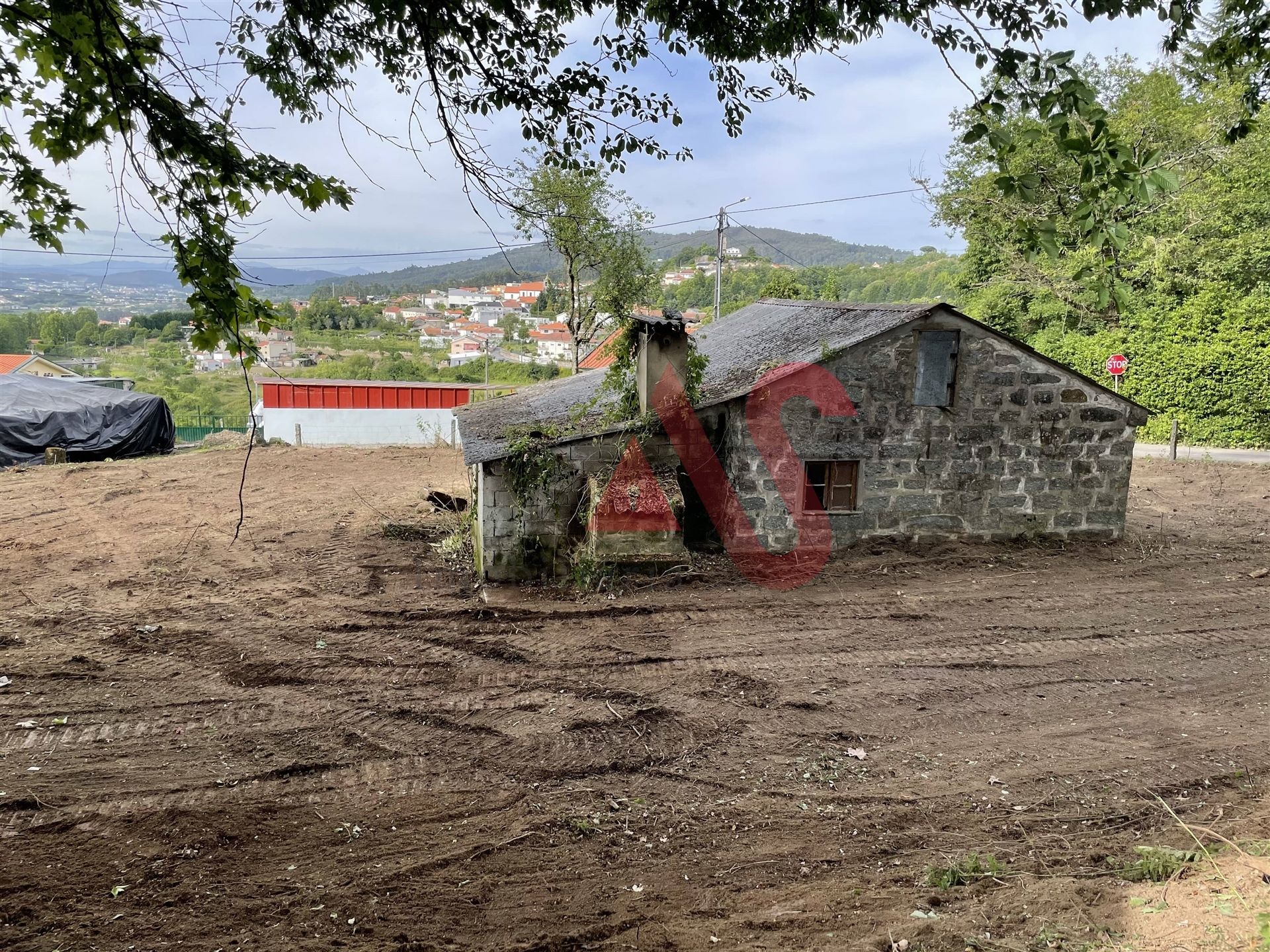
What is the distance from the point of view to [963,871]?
4.75 m

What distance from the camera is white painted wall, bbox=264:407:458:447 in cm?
2672

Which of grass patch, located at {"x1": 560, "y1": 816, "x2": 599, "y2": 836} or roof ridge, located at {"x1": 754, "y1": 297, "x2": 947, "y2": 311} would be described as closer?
grass patch, located at {"x1": 560, "y1": 816, "x2": 599, "y2": 836}

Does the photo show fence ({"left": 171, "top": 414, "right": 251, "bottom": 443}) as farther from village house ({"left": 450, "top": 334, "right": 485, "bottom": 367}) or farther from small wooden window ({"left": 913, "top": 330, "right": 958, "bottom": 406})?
small wooden window ({"left": 913, "top": 330, "right": 958, "bottom": 406})

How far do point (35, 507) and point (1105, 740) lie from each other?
18186 mm

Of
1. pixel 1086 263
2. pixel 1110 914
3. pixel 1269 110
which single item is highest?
pixel 1269 110

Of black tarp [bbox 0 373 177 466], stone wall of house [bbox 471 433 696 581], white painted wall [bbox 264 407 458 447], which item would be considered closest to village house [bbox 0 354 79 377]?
black tarp [bbox 0 373 177 466]

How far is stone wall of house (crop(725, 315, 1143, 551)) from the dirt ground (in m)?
0.63

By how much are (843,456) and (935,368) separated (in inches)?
71.8

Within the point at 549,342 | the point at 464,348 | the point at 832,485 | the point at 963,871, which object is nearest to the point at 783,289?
the point at 832,485

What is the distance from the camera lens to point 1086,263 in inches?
961

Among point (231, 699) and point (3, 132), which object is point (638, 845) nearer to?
point (231, 699)

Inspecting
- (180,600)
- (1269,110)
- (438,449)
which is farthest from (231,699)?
(1269,110)

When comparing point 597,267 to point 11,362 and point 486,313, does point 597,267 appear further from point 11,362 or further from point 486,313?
point 486,313

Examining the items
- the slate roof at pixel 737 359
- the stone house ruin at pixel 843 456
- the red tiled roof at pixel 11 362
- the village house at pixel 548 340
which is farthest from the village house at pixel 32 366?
the stone house ruin at pixel 843 456
